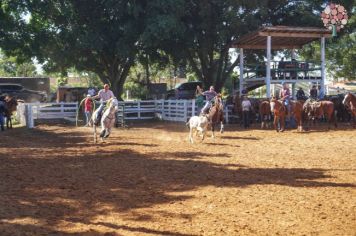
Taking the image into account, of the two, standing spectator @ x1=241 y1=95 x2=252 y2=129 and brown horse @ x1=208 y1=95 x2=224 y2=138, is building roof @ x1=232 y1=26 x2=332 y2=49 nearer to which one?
standing spectator @ x1=241 y1=95 x2=252 y2=129

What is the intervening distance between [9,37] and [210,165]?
21.2 meters

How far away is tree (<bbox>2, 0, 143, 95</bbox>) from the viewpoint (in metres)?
28.1

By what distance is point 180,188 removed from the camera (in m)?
9.34

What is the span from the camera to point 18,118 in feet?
100

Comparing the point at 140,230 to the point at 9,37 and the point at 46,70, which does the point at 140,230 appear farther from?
the point at 46,70

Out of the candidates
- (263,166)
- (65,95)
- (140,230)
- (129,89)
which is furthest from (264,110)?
(129,89)

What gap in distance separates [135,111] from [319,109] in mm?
11212

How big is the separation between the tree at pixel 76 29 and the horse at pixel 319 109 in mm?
10802

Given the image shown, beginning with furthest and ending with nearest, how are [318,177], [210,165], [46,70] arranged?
[46,70]
[210,165]
[318,177]

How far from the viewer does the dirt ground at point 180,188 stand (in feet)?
22.6

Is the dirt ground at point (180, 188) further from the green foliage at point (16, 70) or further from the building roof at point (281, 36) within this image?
the green foliage at point (16, 70)

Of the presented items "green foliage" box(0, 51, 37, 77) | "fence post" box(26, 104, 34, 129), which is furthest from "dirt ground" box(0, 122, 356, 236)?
"green foliage" box(0, 51, 37, 77)

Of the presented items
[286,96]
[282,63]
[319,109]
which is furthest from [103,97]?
[282,63]

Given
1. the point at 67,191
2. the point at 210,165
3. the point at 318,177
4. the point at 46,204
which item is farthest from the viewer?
the point at 210,165
